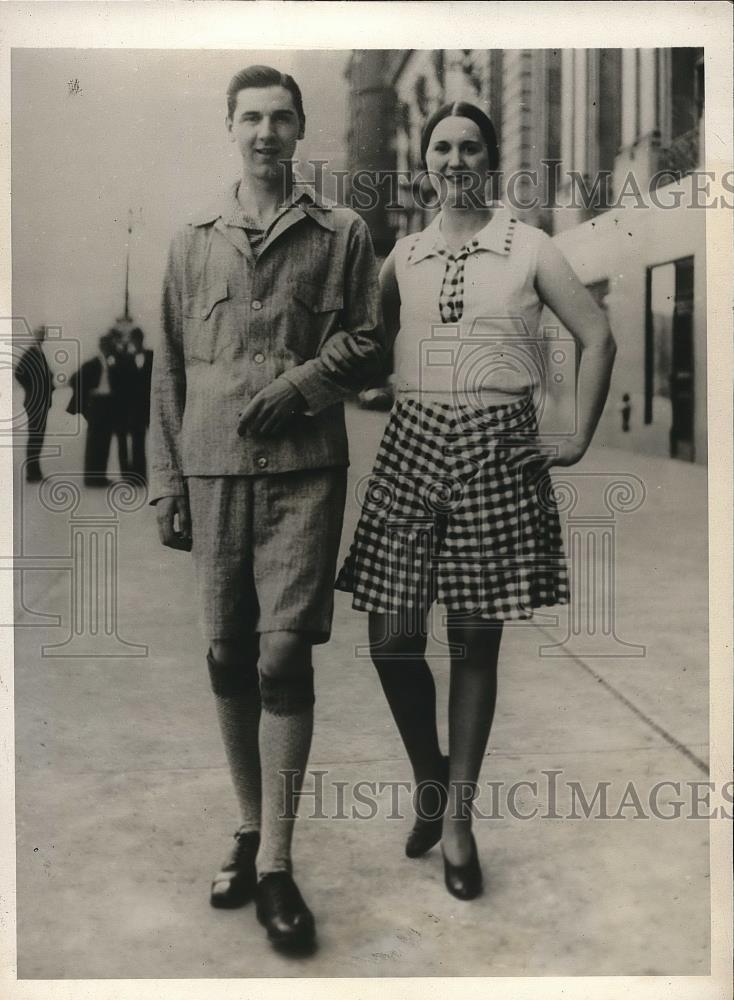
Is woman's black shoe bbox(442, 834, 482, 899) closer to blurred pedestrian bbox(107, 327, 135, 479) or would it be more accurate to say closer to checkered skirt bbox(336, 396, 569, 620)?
checkered skirt bbox(336, 396, 569, 620)

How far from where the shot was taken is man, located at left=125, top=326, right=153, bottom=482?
307cm

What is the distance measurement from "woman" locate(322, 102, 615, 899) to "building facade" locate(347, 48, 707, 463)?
7 centimetres

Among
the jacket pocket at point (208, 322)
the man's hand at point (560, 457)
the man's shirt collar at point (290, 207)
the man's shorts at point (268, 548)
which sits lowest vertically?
the man's shorts at point (268, 548)

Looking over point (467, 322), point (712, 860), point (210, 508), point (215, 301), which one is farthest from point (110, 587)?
point (712, 860)

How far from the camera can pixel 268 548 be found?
9.71 ft

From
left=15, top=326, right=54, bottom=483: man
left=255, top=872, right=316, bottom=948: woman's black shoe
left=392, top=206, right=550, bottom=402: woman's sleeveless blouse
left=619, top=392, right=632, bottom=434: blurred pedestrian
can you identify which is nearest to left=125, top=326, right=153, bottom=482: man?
left=15, top=326, right=54, bottom=483: man

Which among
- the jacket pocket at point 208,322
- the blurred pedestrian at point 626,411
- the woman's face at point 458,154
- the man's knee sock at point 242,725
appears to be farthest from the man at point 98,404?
the blurred pedestrian at point 626,411

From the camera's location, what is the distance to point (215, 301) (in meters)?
2.99

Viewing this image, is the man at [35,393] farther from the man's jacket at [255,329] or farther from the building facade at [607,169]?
the building facade at [607,169]

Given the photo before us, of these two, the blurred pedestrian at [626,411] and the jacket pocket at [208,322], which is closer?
the jacket pocket at [208,322]

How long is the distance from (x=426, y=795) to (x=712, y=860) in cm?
94

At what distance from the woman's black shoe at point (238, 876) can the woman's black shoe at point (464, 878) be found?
592 mm

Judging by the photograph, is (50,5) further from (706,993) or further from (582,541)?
(706,993)

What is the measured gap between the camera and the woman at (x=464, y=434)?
9.95ft
